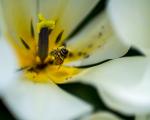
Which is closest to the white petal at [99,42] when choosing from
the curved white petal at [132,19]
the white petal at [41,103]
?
the curved white petal at [132,19]

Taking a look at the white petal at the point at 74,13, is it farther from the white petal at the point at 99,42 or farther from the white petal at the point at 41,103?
the white petal at the point at 41,103

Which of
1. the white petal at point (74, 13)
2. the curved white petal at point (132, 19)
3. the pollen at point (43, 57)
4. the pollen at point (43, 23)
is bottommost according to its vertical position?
the pollen at point (43, 57)

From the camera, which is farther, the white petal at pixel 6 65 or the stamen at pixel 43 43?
the stamen at pixel 43 43

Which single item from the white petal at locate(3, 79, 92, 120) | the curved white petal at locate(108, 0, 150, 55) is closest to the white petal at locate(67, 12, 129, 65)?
the curved white petal at locate(108, 0, 150, 55)

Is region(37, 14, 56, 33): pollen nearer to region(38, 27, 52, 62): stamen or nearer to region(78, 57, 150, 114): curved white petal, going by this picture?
Result: region(38, 27, 52, 62): stamen

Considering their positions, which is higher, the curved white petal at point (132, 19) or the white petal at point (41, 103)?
the curved white petal at point (132, 19)

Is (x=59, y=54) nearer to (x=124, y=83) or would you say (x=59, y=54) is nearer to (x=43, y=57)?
(x=43, y=57)

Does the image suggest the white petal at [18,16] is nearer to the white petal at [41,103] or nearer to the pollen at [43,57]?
the pollen at [43,57]
